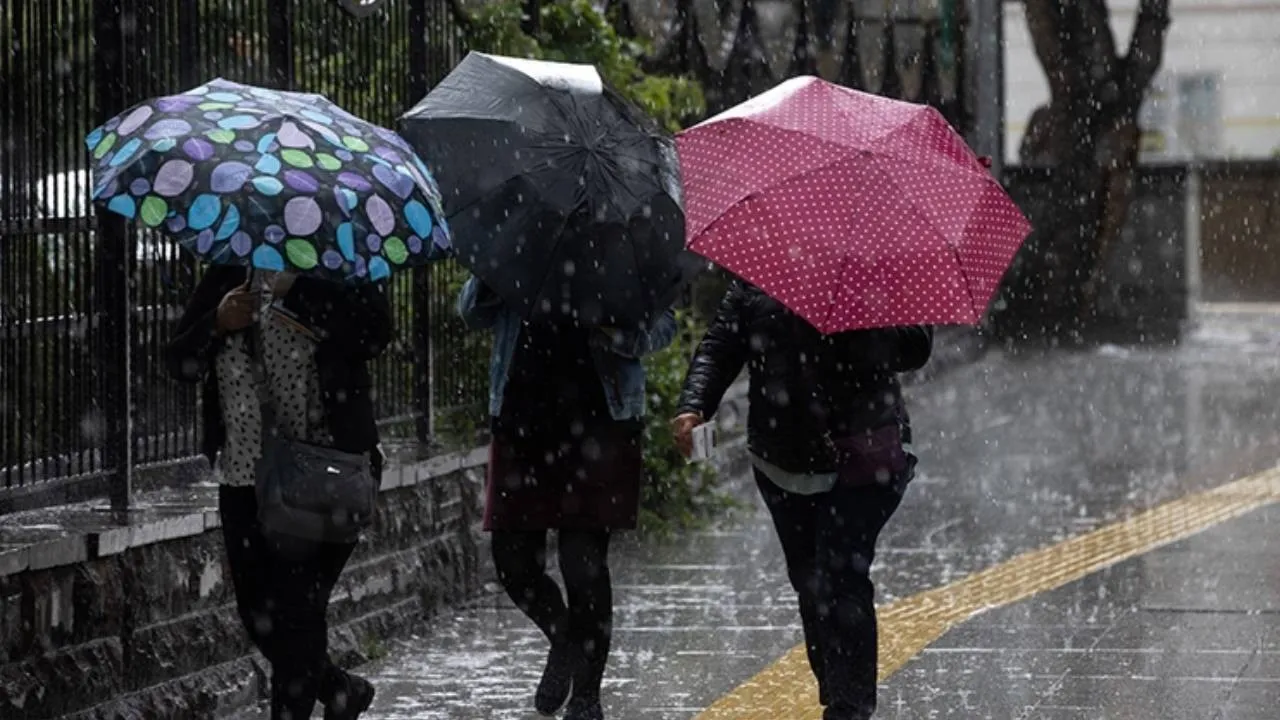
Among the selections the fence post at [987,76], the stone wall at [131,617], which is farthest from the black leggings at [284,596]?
the fence post at [987,76]

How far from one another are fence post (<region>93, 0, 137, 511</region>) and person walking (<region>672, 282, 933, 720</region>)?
5.54 feet

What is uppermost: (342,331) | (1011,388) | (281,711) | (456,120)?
(456,120)

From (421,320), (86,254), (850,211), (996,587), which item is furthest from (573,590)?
(996,587)

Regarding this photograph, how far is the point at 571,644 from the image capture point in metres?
7.39

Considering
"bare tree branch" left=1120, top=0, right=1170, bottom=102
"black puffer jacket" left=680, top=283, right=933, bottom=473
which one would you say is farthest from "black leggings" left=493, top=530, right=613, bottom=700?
"bare tree branch" left=1120, top=0, right=1170, bottom=102

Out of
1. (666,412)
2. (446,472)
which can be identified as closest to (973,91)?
(666,412)

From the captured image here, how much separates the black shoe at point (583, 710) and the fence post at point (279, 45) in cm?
256

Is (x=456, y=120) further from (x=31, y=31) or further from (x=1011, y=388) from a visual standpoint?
(x=1011, y=388)

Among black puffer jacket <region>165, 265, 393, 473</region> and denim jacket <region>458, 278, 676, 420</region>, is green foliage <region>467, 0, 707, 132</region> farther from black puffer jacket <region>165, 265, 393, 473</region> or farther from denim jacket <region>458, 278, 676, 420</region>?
black puffer jacket <region>165, 265, 393, 473</region>

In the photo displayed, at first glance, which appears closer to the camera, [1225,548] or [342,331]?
[342,331]

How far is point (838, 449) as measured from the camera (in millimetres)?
6867

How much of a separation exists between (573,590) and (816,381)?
1022 mm

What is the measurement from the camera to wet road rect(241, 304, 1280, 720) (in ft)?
26.0

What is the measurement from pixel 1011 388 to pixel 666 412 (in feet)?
27.5
